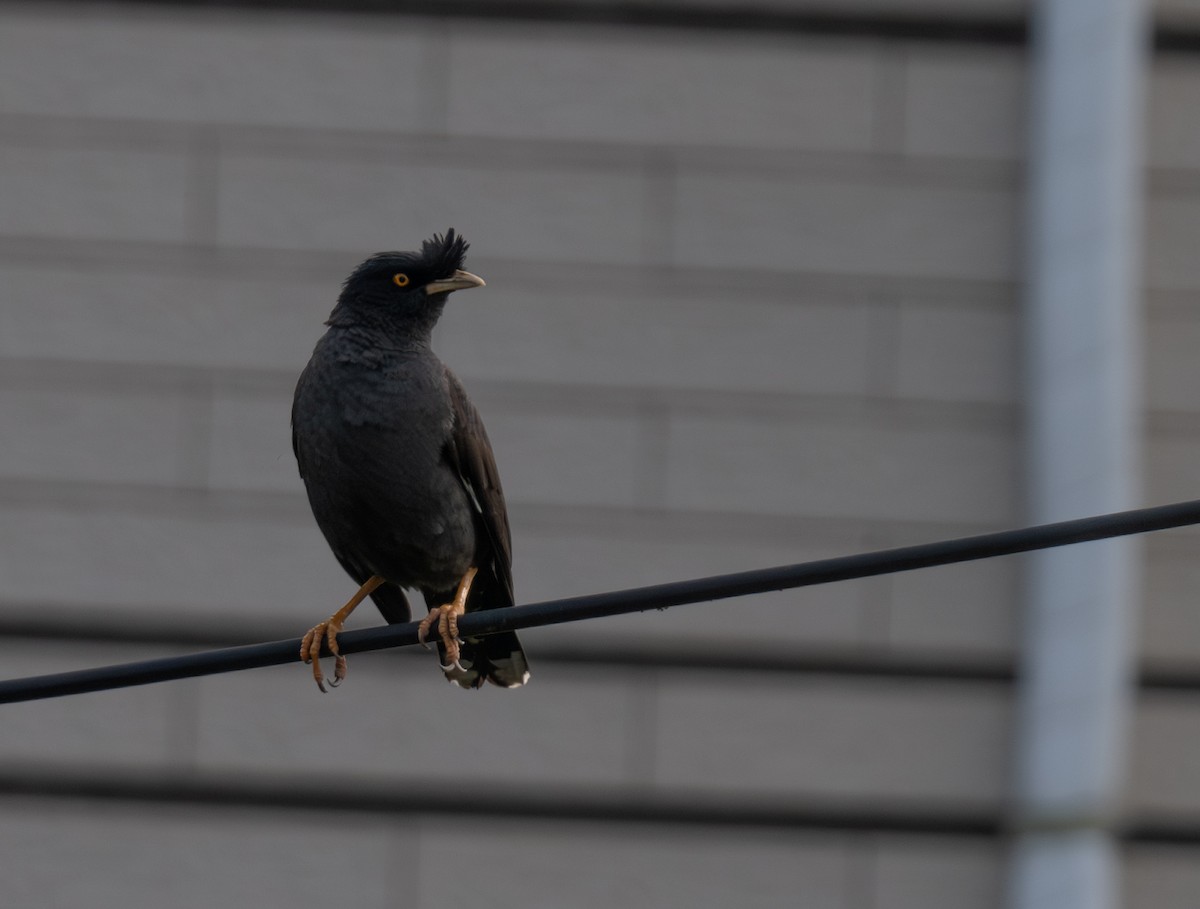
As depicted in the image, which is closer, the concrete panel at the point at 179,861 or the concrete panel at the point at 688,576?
the concrete panel at the point at 179,861

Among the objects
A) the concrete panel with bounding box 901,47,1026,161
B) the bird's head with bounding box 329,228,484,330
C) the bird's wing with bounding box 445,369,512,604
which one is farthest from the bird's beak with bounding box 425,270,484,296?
the concrete panel with bounding box 901,47,1026,161

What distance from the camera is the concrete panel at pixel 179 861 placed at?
548 centimetres

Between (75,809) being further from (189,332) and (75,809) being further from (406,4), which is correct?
(406,4)

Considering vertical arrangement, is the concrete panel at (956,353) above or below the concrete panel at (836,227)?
below

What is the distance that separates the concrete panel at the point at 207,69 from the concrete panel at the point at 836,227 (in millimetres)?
1133

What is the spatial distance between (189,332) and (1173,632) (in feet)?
12.1

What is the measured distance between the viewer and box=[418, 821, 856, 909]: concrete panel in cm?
552

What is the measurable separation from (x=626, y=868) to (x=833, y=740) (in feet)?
2.82

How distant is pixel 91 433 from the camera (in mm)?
5691

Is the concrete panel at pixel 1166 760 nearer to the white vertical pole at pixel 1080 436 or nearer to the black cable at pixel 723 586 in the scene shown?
the white vertical pole at pixel 1080 436

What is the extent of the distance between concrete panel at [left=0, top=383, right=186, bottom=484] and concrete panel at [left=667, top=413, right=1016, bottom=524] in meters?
1.82

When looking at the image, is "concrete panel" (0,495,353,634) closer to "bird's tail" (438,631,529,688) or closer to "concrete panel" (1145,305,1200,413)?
"bird's tail" (438,631,529,688)

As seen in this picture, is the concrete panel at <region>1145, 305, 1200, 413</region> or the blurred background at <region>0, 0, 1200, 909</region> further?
the concrete panel at <region>1145, 305, 1200, 413</region>

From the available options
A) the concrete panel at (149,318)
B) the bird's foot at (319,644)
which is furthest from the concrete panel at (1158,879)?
the concrete panel at (149,318)
